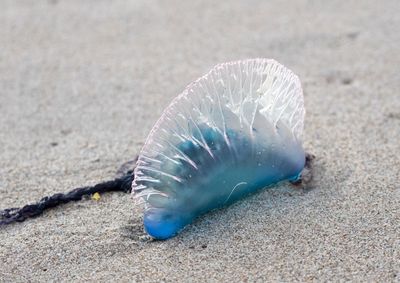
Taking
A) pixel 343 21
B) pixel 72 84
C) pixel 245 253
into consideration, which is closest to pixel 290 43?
pixel 343 21

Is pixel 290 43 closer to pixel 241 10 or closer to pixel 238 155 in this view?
pixel 241 10

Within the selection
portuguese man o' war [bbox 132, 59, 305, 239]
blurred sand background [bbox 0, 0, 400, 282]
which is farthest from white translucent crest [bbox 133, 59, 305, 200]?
blurred sand background [bbox 0, 0, 400, 282]

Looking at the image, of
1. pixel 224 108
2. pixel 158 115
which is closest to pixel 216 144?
pixel 224 108

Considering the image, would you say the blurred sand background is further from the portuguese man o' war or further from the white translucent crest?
the white translucent crest

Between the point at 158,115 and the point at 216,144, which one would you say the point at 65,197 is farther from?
the point at 158,115

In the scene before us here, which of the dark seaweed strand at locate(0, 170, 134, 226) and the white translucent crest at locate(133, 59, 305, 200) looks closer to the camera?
the white translucent crest at locate(133, 59, 305, 200)

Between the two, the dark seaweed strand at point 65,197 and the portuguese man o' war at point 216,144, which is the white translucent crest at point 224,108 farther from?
the dark seaweed strand at point 65,197
